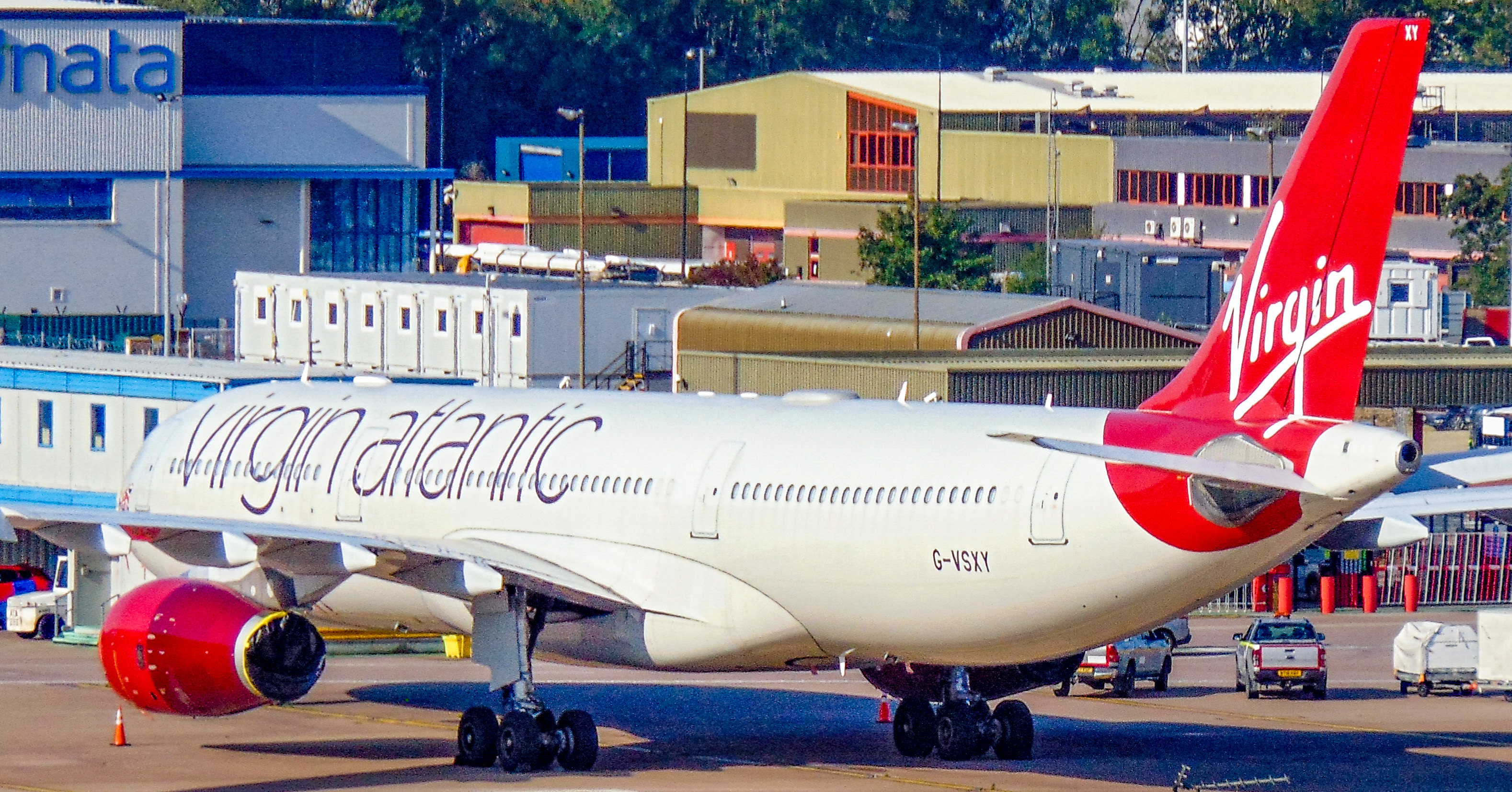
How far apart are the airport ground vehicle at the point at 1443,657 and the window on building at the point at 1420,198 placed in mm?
69001

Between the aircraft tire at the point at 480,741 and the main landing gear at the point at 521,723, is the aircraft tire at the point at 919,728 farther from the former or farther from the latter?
the aircraft tire at the point at 480,741

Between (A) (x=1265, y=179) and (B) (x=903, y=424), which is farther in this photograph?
(A) (x=1265, y=179)

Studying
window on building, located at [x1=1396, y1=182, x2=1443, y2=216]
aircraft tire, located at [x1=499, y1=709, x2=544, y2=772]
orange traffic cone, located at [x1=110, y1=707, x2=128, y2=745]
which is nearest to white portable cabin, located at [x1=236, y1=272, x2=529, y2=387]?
orange traffic cone, located at [x1=110, y1=707, x2=128, y2=745]

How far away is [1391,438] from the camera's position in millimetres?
26344

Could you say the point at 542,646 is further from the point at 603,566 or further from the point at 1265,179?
the point at 1265,179

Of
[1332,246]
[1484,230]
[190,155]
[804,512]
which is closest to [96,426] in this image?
[804,512]

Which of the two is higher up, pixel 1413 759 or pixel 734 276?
pixel 734 276

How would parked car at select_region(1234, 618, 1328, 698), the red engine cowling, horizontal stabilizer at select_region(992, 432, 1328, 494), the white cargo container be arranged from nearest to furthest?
horizontal stabilizer at select_region(992, 432, 1328, 494) → the red engine cowling → the white cargo container → parked car at select_region(1234, 618, 1328, 698)

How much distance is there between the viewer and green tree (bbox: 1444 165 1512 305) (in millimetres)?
105562

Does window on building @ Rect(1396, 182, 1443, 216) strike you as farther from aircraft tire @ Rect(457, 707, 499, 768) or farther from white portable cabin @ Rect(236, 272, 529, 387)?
aircraft tire @ Rect(457, 707, 499, 768)

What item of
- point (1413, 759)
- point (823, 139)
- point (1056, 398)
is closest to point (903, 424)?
point (1413, 759)

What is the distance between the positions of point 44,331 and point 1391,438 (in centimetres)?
7062

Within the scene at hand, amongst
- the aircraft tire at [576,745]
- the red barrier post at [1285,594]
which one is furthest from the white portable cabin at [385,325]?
the aircraft tire at [576,745]

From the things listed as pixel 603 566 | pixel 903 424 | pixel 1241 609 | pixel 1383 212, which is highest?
pixel 1383 212
